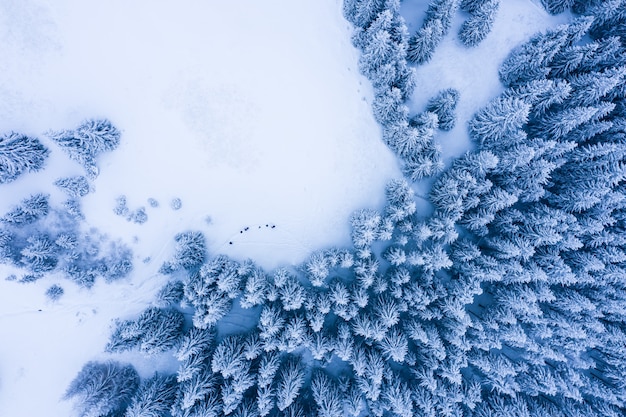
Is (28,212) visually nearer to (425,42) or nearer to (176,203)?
(176,203)

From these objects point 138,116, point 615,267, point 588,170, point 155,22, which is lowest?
point 615,267

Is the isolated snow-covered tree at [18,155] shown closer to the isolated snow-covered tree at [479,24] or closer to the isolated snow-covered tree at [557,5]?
the isolated snow-covered tree at [479,24]

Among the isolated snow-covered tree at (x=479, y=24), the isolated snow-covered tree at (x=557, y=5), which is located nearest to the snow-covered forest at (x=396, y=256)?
the isolated snow-covered tree at (x=557, y=5)

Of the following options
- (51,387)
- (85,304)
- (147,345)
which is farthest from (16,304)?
(147,345)

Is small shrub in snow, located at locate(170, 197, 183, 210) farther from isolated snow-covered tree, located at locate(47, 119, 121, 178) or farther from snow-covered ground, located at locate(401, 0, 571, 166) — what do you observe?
snow-covered ground, located at locate(401, 0, 571, 166)

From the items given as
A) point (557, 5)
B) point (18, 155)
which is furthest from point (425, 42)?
point (18, 155)

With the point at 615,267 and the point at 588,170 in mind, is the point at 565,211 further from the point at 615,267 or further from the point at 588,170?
the point at 615,267
